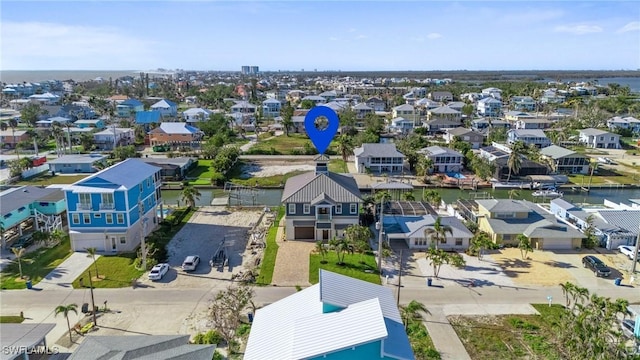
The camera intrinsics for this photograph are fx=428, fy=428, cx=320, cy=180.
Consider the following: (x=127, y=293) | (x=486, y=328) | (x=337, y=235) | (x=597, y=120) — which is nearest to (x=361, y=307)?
(x=486, y=328)

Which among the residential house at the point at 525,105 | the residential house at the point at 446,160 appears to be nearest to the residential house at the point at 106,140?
the residential house at the point at 446,160

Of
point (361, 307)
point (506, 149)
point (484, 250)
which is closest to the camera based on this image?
point (361, 307)

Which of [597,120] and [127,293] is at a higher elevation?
[597,120]

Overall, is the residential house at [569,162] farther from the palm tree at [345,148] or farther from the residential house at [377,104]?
the residential house at [377,104]

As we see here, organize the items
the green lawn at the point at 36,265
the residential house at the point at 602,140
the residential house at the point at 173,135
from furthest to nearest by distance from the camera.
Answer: the residential house at the point at 602,140 → the residential house at the point at 173,135 → the green lawn at the point at 36,265

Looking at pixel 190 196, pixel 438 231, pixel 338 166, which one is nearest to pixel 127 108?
pixel 338 166

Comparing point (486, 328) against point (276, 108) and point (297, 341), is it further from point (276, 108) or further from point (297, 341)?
point (276, 108)

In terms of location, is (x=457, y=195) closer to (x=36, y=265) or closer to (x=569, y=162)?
(x=569, y=162)
